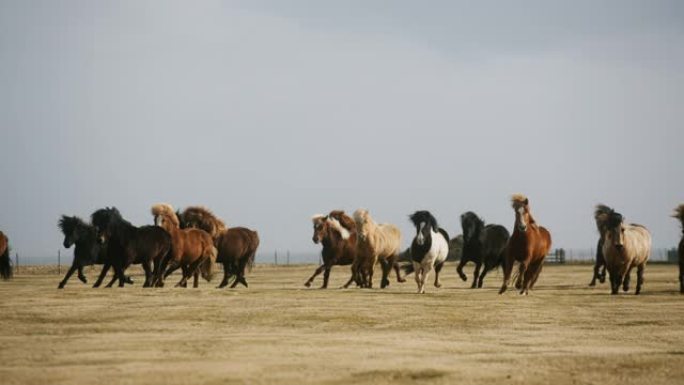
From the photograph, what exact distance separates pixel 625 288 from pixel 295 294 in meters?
9.38

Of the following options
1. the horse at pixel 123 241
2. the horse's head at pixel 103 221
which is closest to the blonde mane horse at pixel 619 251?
the horse at pixel 123 241

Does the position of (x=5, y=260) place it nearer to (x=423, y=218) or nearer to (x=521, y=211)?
(x=423, y=218)

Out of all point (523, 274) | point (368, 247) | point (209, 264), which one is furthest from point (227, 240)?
point (523, 274)

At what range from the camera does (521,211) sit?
22.0 metres

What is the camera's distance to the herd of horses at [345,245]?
A: 2219 cm

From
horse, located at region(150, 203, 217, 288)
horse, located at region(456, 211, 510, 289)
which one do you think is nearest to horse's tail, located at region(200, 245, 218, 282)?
horse, located at region(150, 203, 217, 288)

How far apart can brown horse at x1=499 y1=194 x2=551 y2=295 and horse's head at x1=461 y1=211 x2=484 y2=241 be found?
151 inches

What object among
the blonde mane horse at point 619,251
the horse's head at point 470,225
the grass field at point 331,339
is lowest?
the grass field at point 331,339

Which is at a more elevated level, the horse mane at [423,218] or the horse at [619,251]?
the horse mane at [423,218]

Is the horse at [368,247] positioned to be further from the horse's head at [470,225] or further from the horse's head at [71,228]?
the horse's head at [71,228]

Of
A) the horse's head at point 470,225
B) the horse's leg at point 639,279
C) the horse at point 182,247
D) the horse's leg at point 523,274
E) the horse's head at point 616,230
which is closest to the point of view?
the horse's leg at point 523,274

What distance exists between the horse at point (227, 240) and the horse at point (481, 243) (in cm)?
649

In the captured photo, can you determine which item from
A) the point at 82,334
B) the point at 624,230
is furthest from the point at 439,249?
the point at 82,334

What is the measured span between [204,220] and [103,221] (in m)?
4.13
